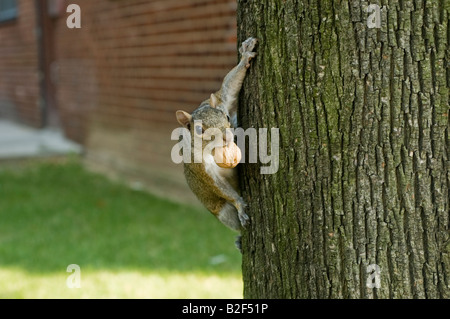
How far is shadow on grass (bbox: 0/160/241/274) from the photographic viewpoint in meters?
5.15

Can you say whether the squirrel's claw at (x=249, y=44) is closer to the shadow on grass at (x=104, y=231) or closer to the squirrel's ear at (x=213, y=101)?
the squirrel's ear at (x=213, y=101)

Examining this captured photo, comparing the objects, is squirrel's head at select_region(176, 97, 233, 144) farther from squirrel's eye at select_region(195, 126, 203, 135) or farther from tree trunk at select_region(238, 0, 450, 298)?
tree trunk at select_region(238, 0, 450, 298)

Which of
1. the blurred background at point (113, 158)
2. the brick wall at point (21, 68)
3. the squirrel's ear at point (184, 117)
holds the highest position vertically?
the brick wall at point (21, 68)

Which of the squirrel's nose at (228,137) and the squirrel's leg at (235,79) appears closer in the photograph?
the squirrel's nose at (228,137)

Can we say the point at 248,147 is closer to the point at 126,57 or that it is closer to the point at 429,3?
the point at 429,3

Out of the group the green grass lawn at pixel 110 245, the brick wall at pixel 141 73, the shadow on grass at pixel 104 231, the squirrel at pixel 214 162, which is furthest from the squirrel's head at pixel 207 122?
the brick wall at pixel 141 73

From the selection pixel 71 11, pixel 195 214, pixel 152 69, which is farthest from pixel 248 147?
pixel 71 11

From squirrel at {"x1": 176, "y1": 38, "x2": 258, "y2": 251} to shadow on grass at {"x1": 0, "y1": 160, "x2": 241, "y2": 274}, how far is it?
2218 millimetres

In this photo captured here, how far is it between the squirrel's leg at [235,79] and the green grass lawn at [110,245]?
2.08 meters

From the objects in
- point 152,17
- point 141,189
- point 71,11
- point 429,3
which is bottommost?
point 429,3

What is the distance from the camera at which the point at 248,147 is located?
2441 mm

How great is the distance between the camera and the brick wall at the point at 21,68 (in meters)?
12.2

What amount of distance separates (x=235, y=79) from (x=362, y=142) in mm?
629

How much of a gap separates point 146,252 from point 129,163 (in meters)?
Answer: 3.40
